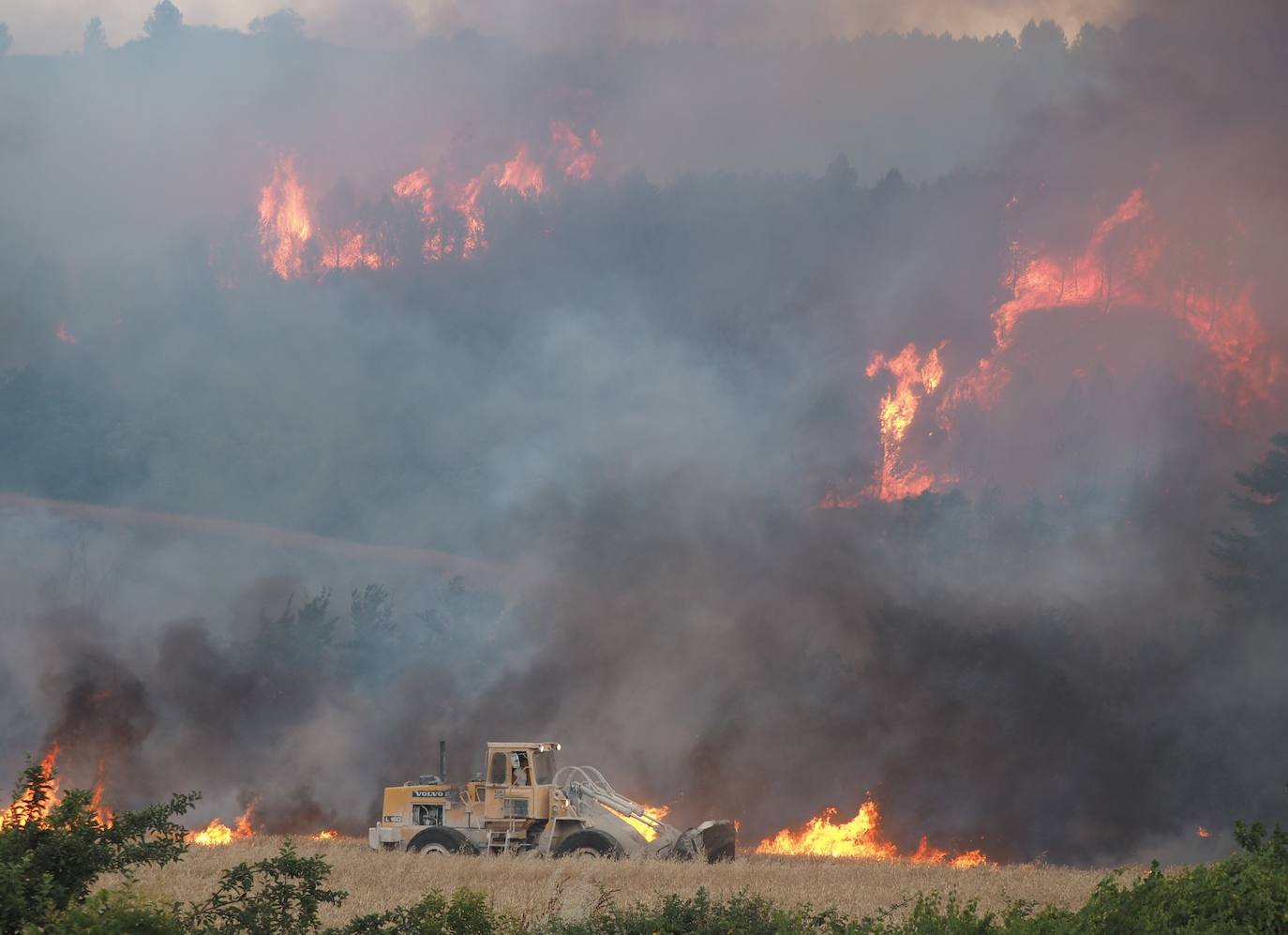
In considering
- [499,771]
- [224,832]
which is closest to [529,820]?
[499,771]

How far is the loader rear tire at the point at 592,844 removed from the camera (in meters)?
27.5

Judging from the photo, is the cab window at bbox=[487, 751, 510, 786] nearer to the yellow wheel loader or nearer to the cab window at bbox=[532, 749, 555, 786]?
the yellow wheel loader

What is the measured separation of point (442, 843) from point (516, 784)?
86.9 inches

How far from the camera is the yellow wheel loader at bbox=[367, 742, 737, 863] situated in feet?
92.0

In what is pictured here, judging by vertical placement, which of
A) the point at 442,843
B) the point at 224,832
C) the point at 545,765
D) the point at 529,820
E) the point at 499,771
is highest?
the point at 224,832

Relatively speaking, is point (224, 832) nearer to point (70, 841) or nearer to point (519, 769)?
point (519, 769)

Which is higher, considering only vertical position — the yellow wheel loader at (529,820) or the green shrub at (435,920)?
the yellow wheel loader at (529,820)

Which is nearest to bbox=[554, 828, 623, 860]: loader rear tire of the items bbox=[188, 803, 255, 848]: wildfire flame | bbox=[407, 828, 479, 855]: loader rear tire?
bbox=[407, 828, 479, 855]: loader rear tire

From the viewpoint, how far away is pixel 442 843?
29281mm

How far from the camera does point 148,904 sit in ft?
27.4

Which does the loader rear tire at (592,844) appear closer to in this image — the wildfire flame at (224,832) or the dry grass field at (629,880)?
the dry grass field at (629,880)

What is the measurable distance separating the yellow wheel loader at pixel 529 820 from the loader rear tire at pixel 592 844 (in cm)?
2

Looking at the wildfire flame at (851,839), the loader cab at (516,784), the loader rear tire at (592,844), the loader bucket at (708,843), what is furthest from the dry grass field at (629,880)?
the wildfire flame at (851,839)

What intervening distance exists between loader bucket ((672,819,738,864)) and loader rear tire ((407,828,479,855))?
5.27m
